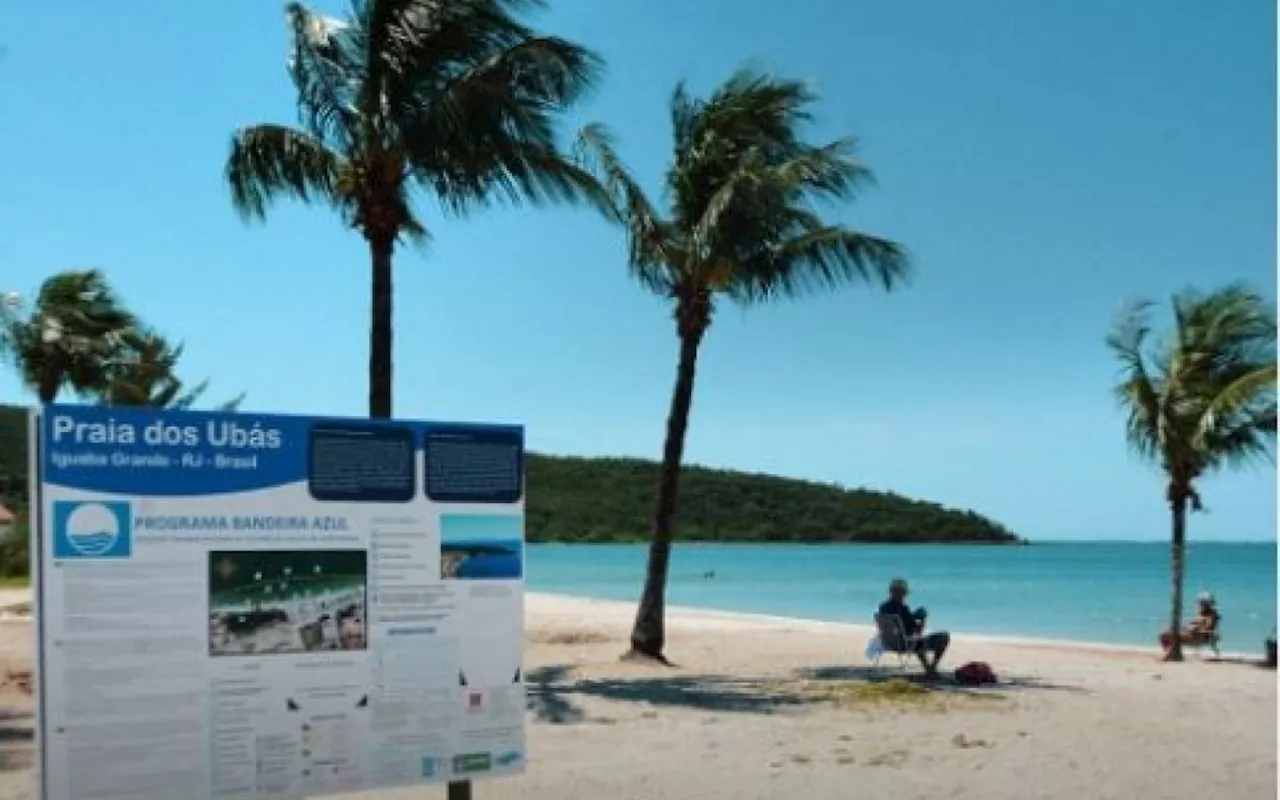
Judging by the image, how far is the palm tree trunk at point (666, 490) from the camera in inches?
677

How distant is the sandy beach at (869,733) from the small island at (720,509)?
102m

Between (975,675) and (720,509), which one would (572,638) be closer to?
(975,675)

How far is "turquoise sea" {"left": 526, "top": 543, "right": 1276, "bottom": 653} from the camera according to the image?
41500 mm

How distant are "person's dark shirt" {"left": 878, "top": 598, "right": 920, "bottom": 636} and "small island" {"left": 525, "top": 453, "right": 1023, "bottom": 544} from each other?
102046mm

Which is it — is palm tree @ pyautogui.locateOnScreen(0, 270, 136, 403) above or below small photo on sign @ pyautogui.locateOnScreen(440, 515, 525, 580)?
above

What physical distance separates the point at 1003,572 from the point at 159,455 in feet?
309

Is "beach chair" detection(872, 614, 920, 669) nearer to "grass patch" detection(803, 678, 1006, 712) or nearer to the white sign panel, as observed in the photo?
"grass patch" detection(803, 678, 1006, 712)

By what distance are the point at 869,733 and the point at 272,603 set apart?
18.9ft

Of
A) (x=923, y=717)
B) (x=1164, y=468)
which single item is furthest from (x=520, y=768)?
(x=1164, y=468)

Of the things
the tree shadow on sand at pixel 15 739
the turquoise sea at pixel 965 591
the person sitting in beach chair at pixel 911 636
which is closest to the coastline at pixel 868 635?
the turquoise sea at pixel 965 591

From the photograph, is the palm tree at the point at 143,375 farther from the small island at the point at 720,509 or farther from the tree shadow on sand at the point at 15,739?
the small island at the point at 720,509

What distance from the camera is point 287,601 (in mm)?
6078

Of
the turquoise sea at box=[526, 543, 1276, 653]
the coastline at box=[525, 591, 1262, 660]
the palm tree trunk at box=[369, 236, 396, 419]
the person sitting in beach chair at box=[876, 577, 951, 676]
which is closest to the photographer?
the palm tree trunk at box=[369, 236, 396, 419]

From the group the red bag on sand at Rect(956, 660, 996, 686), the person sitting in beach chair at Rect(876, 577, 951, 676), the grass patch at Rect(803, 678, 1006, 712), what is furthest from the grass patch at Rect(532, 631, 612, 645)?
the grass patch at Rect(803, 678, 1006, 712)
